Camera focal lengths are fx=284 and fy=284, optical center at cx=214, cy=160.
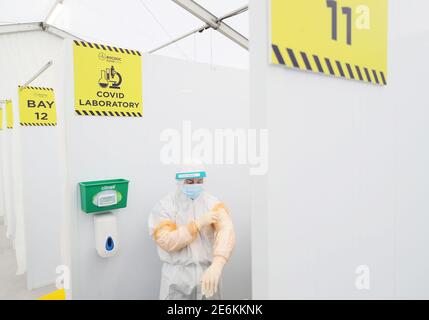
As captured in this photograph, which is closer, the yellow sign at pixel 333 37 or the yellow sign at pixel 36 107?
the yellow sign at pixel 333 37

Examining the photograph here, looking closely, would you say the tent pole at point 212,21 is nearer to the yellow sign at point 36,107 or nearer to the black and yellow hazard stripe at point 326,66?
the yellow sign at point 36,107

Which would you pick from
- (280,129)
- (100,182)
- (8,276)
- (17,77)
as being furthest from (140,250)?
(17,77)

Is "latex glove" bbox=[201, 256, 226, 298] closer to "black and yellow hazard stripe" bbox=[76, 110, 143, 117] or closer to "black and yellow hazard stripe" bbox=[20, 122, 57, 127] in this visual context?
"black and yellow hazard stripe" bbox=[76, 110, 143, 117]

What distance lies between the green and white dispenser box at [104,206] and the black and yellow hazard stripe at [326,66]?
126cm

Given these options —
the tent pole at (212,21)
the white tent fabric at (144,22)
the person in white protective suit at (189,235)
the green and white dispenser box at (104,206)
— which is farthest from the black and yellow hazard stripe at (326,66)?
the tent pole at (212,21)

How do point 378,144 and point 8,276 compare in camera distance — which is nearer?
point 378,144

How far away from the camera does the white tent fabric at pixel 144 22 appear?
3.73 m

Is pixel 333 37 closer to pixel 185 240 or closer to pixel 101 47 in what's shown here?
pixel 185 240

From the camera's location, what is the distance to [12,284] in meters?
2.99

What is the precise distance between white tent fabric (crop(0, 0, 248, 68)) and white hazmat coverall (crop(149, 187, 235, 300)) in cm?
233

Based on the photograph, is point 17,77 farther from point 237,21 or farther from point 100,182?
point 100,182

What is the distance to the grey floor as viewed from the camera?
2756 mm

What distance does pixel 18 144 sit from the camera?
9.89ft
